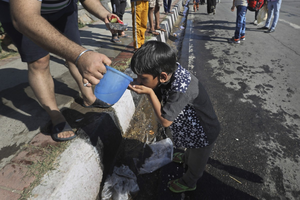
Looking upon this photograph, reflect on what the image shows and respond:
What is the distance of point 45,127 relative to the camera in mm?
1756

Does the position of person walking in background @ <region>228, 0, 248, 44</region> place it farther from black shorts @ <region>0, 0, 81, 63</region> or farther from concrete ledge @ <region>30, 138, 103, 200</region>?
concrete ledge @ <region>30, 138, 103, 200</region>

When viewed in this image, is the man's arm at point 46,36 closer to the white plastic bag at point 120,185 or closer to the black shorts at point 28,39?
the black shorts at point 28,39

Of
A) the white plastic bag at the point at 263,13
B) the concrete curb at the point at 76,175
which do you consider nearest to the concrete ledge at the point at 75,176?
the concrete curb at the point at 76,175

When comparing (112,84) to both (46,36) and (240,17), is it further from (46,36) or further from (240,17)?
(240,17)

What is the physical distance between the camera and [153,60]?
44.7 inches

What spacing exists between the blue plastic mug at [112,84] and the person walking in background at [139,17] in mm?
2623

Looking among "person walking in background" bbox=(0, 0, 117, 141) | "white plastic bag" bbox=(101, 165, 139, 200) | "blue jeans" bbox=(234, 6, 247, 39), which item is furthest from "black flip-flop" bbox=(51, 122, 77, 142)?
"blue jeans" bbox=(234, 6, 247, 39)

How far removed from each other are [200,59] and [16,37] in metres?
3.44

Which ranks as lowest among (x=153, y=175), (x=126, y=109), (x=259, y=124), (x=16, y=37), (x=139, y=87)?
(x=153, y=175)

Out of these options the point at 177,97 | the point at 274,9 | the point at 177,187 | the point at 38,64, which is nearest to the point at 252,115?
the point at 177,187

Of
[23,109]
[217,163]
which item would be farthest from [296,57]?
[23,109]

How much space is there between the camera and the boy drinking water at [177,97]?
1148 millimetres

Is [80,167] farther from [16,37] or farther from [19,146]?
[16,37]

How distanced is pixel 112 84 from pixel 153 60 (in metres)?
0.30
